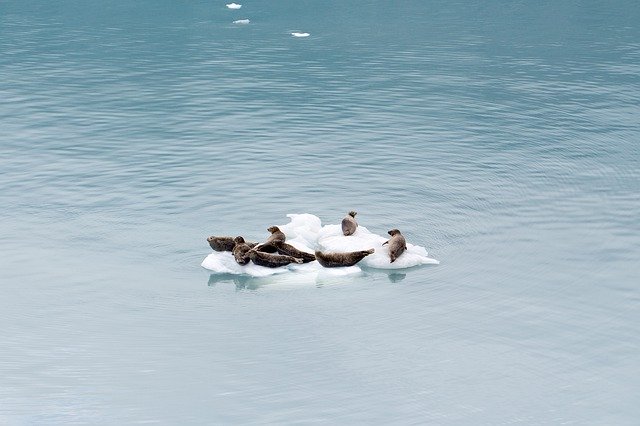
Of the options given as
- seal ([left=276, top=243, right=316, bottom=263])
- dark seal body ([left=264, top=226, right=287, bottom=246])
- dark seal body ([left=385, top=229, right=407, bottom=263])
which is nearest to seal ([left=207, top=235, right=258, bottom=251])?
dark seal body ([left=264, top=226, right=287, bottom=246])

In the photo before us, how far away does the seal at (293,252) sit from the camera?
21.8 metres

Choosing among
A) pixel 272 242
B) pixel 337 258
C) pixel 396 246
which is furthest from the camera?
pixel 272 242

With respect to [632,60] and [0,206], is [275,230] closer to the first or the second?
[0,206]

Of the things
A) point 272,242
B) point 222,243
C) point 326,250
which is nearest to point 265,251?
point 272,242

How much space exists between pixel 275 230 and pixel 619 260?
6.83 metres

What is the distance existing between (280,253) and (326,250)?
3.32 feet

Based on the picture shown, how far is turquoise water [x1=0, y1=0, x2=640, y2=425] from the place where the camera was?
1761 cm

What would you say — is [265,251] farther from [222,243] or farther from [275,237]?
[222,243]

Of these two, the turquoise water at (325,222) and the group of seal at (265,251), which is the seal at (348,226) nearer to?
the group of seal at (265,251)

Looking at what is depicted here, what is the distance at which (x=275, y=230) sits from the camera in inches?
882

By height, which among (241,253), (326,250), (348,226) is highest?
(348,226)

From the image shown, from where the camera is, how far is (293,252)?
21812 mm

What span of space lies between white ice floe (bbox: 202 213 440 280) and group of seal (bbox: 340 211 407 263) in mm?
120

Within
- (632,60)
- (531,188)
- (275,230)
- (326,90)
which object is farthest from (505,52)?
(275,230)
